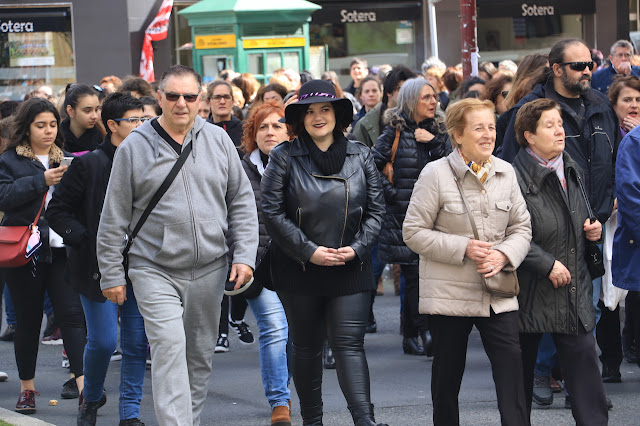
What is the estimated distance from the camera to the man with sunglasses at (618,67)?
11477mm

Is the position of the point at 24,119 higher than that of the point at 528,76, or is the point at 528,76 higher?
the point at 528,76

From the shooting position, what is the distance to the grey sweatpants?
520 cm

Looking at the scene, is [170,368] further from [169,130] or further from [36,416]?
[36,416]

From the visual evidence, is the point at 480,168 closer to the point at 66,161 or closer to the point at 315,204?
the point at 315,204

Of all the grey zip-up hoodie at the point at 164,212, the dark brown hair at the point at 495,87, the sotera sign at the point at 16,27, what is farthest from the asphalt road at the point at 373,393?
the sotera sign at the point at 16,27

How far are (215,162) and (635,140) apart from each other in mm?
2340

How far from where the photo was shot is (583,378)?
5430mm

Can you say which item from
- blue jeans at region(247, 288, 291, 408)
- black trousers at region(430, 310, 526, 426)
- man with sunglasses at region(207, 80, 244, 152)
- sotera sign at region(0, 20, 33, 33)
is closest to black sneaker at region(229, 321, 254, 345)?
man with sunglasses at region(207, 80, 244, 152)

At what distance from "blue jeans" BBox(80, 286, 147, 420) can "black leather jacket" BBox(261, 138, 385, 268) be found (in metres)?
1.04

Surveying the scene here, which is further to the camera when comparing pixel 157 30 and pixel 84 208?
pixel 157 30

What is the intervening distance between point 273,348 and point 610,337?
7.76 feet

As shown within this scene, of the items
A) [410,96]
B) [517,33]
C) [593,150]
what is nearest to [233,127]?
[410,96]

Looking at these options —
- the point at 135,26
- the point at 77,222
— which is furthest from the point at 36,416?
the point at 135,26

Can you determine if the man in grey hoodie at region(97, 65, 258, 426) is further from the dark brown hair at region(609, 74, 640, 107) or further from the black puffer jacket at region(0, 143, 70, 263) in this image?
the dark brown hair at region(609, 74, 640, 107)
